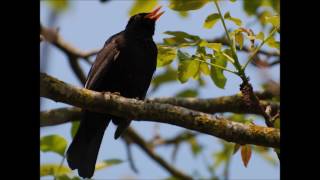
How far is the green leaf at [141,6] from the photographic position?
3.62 m

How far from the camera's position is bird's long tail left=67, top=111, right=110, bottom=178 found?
4.21 meters

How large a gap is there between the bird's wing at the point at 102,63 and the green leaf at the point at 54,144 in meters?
0.94

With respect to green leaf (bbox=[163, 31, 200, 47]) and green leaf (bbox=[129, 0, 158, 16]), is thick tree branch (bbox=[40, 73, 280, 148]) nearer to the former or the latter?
green leaf (bbox=[163, 31, 200, 47])

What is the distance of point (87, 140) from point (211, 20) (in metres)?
1.90

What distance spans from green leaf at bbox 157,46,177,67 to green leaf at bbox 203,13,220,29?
0.24 meters

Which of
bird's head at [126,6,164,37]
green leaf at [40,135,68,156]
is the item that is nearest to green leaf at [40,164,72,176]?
green leaf at [40,135,68,156]

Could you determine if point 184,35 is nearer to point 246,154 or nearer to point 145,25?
point 246,154

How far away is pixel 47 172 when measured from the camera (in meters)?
3.28

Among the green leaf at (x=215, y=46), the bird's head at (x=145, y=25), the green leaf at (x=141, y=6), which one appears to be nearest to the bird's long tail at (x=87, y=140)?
the bird's head at (x=145, y=25)

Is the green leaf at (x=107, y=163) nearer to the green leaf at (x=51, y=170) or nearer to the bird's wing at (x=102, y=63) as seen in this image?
the green leaf at (x=51, y=170)

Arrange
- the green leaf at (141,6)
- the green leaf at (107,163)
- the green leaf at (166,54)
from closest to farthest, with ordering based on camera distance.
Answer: the green leaf at (166,54)
the green leaf at (107,163)
the green leaf at (141,6)
